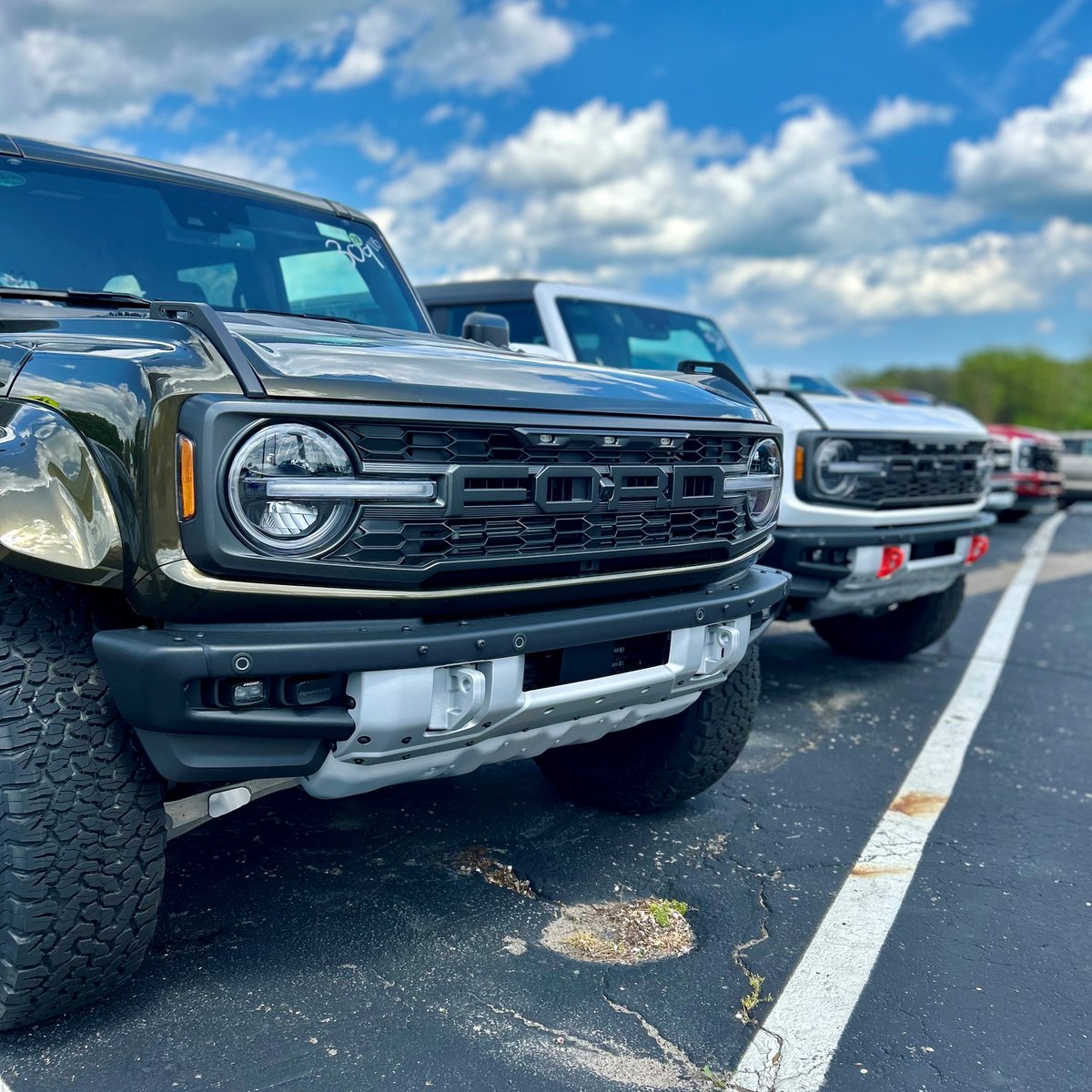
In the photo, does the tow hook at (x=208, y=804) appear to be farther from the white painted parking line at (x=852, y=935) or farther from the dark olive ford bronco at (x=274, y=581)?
the white painted parking line at (x=852, y=935)

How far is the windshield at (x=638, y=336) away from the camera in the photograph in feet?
19.7

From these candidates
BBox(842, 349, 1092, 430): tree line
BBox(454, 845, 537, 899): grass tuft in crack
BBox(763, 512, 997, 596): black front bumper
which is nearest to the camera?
BBox(454, 845, 537, 899): grass tuft in crack

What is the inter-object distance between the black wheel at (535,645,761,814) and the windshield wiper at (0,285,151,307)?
194 cm

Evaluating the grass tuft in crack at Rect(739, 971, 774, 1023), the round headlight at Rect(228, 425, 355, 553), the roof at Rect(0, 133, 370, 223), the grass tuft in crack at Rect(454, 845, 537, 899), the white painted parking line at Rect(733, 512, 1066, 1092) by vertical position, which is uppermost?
the roof at Rect(0, 133, 370, 223)

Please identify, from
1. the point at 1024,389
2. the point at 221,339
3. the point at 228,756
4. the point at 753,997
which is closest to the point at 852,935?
the point at 753,997

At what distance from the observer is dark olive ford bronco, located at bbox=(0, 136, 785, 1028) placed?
6.98 feet

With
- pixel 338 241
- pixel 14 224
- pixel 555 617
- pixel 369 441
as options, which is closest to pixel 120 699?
pixel 369 441

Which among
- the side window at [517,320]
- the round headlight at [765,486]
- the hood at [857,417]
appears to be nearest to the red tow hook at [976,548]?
the hood at [857,417]

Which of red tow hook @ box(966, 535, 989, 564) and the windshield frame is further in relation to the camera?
the windshield frame

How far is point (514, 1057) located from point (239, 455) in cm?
137

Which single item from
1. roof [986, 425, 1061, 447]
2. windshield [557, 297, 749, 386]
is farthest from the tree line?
windshield [557, 297, 749, 386]

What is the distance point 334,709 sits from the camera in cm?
225

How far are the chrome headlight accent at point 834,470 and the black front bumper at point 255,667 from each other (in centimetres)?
273

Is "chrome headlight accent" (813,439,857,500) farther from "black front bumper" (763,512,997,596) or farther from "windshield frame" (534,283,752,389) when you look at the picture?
"windshield frame" (534,283,752,389)
